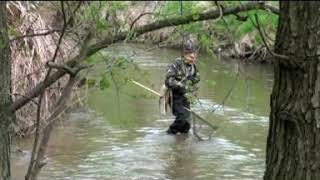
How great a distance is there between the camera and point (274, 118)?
13.3ft

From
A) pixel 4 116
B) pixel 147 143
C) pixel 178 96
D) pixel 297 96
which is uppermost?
pixel 297 96

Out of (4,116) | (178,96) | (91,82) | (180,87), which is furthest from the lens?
(178,96)

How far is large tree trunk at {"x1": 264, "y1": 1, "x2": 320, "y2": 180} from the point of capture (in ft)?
12.5

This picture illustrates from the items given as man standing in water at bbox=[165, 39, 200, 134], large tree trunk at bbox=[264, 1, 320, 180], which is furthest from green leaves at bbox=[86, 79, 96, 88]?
man standing in water at bbox=[165, 39, 200, 134]

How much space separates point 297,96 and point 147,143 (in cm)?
711

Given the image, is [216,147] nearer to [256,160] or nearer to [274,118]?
[256,160]

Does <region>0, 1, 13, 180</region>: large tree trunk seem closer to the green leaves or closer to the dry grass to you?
the green leaves

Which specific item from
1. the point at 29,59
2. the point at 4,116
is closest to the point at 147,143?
the point at 29,59

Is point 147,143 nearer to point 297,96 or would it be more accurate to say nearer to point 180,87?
point 180,87

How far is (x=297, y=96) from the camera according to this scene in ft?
12.8

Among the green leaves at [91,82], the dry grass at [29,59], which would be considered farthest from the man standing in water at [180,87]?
the green leaves at [91,82]

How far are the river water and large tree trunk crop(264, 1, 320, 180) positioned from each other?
6.16 ft

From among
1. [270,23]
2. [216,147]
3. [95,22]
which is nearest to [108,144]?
[216,147]

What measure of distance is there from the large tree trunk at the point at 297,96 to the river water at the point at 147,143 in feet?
6.16
